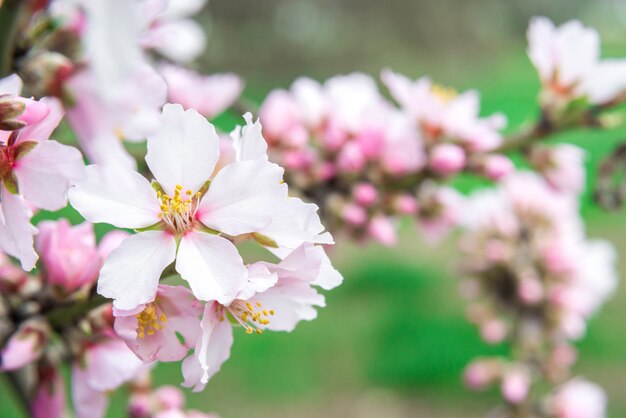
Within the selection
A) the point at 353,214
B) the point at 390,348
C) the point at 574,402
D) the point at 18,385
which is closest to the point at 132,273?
the point at 18,385

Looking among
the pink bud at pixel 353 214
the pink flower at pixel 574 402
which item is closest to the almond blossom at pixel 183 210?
the pink bud at pixel 353 214

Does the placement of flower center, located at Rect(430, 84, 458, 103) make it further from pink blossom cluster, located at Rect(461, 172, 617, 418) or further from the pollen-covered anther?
the pollen-covered anther

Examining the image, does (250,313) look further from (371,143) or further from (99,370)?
(371,143)

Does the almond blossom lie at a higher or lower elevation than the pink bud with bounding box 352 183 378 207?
lower

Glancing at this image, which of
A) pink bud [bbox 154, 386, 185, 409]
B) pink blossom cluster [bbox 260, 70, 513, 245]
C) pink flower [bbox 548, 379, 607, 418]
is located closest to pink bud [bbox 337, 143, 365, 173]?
pink blossom cluster [bbox 260, 70, 513, 245]

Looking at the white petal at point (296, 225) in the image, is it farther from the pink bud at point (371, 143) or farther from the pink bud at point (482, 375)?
the pink bud at point (482, 375)
